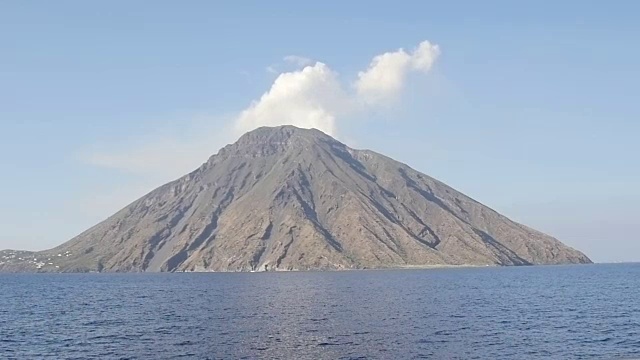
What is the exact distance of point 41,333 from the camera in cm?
9756

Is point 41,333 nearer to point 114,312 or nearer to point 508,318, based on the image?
point 114,312

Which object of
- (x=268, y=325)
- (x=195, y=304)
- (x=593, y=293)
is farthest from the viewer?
(x=593, y=293)

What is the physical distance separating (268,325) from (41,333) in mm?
36484

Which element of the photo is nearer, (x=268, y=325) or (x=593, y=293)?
(x=268, y=325)

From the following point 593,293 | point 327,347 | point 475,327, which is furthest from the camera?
point 593,293

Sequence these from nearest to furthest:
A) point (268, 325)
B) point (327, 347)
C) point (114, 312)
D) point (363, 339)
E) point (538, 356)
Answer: point (538, 356), point (327, 347), point (363, 339), point (268, 325), point (114, 312)

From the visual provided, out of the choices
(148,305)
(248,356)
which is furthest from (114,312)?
(248,356)

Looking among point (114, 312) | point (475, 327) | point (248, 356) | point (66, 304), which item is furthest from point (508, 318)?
point (66, 304)

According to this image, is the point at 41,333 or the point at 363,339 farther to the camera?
the point at 41,333

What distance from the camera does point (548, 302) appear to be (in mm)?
136750

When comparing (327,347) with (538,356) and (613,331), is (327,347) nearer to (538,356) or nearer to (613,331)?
(538,356)

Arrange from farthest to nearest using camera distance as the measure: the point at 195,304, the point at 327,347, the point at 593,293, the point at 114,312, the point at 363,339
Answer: the point at 593,293 → the point at 195,304 → the point at 114,312 → the point at 363,339 → the point at 327,347

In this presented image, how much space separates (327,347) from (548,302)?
77812 millimetres

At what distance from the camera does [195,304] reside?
15000 cm
